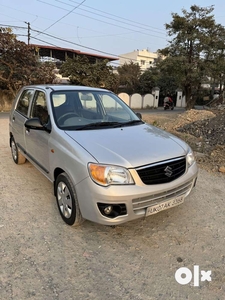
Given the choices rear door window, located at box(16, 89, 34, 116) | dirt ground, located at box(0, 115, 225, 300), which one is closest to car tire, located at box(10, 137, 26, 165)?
rear door window, located at box(16, 89, 34, 116)

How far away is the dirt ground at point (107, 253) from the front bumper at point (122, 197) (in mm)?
378

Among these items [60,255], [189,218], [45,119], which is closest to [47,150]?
[45,119]

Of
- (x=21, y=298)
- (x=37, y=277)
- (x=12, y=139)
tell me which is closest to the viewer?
(x=21, y=298)

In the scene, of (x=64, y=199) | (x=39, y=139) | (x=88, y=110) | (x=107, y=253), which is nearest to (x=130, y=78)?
(x=88, y=110)

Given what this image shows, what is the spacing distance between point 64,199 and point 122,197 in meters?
0.90

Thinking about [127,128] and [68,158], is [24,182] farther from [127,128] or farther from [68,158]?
[127,128]

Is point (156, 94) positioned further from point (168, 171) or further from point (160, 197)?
point (160, 197)

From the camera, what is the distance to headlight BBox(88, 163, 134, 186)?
2455 millimetres

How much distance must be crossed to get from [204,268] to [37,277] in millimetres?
1605

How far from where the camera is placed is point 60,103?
363cm

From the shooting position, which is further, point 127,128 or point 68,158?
point 127,128

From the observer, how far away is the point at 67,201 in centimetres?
292

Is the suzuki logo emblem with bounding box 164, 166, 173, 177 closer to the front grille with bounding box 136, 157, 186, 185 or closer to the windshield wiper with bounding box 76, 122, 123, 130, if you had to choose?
the front grille with bounding box 136, 157, 186, 185

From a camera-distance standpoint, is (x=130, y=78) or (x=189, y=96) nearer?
(x=189, y=96)
